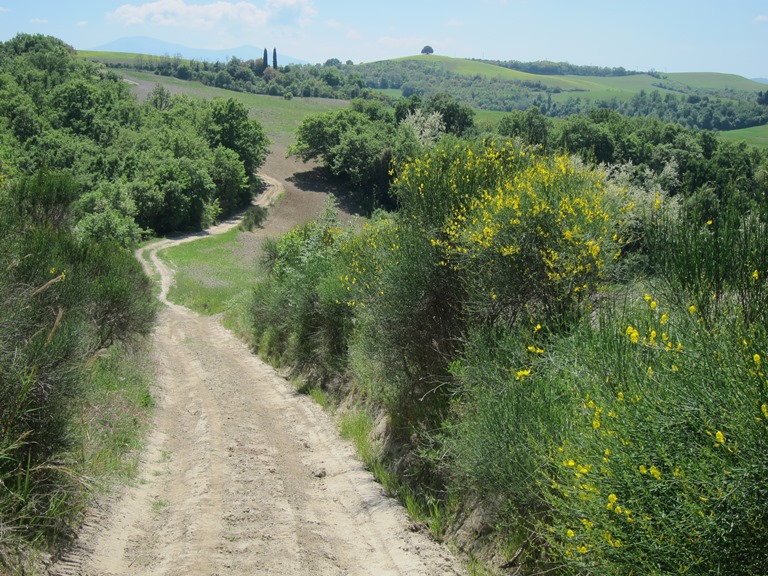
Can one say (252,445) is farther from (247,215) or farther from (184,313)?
(247,215)

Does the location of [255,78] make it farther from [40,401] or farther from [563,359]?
[563,359]

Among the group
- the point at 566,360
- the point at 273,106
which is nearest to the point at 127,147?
the point at 273,106

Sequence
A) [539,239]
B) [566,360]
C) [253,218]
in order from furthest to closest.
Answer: [253,218] < [539,239] < [566,360]

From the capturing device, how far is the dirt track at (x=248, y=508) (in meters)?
8.83

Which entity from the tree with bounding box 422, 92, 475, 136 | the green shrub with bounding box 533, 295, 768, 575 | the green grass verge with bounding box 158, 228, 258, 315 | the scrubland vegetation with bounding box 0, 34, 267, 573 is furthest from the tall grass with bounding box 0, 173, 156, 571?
the tree with bounding box 422, 92, 475, 136

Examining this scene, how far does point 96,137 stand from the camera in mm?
71000

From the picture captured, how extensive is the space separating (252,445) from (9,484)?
21.6ft

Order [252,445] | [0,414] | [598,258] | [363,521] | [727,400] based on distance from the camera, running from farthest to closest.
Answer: [252,445] → [363,521] → [598,258] → [0,414] → [727,400]

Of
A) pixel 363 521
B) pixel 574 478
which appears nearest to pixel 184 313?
pixel 363 521

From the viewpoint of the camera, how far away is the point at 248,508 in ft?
34.8

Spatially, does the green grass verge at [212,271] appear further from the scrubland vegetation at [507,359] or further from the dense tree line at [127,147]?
the scrubland vegetation at [507,359]

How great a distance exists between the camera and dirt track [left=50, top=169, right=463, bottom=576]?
8.83 metres

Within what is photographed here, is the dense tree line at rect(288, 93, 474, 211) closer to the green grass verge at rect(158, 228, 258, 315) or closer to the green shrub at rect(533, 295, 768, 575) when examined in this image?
the green grass verge at rect(158, 228, 258, 315)

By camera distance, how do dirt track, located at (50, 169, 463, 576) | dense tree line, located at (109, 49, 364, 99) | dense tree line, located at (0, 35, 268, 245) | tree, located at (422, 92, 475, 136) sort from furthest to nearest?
dense tree line, located at (109, 49, 364, 99)
tree, located at (422, 92, 475, 136)
dense tree line, located at (0, 35, 268, 245)
dirt track, located at (50, 169, 463, 576)
